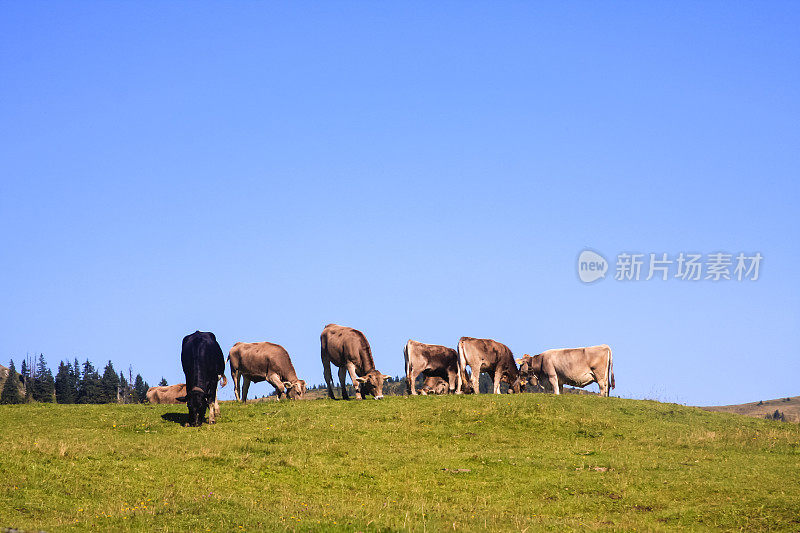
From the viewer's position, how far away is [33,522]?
16516 mm

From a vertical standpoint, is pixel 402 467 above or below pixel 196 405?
below

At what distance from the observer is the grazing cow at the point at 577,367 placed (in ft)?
132

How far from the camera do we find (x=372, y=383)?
114 feet

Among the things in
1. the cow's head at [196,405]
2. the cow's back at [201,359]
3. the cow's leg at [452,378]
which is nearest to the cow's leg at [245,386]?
the cow's back at [201,359]

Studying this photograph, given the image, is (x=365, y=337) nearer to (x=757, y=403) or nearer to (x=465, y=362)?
(x=465, y=362)

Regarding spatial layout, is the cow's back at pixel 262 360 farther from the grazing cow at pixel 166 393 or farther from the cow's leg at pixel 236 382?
the grazing cow at pixel 166 393

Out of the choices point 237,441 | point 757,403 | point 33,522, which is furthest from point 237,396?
point 757,403

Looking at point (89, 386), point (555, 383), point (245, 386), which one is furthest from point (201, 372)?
point (89, 386)

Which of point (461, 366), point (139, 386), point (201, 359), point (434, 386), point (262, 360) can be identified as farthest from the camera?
point (139, 386)

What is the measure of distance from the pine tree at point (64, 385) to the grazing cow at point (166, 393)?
230 ft

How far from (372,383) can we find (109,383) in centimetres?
9767

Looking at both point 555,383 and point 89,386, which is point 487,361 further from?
point 89,386

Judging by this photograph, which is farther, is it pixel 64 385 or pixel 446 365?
pixel 64 385

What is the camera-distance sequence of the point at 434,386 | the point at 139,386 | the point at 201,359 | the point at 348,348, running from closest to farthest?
the point at 201,359 < the point at 348,348 < the point at 434,386 < the point at 139,386
